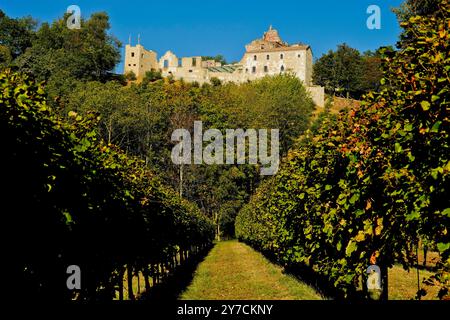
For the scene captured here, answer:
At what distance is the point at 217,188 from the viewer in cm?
7269

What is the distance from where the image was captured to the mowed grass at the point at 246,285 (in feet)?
54.0

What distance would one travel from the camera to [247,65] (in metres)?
140

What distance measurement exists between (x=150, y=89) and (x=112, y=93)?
30657 mm

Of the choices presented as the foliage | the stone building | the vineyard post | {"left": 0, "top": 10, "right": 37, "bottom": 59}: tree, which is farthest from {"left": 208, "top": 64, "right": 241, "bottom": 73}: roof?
the vineyard post

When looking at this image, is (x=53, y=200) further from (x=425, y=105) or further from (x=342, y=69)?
(x=342, y=69)

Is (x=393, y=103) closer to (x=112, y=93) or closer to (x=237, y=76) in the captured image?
(x=112, y=93)

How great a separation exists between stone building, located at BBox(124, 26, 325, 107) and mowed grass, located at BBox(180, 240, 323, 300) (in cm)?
10335

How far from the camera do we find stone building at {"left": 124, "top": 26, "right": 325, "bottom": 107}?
134m

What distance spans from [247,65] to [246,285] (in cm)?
12449

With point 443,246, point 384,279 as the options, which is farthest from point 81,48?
point 443,246

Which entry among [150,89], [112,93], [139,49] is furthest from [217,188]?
[139,49]

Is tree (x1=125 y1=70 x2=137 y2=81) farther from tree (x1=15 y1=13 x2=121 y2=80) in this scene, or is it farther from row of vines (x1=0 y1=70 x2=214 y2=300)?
row of vines (x1=0 y1=70 x2=214 y2=300)

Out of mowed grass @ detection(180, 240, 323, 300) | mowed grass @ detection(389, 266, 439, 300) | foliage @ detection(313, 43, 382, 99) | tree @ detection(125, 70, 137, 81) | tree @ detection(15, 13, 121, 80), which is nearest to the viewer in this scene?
mowed grass @ detection(389, 266, 439, 300)

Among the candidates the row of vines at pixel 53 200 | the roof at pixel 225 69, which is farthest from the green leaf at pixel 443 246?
the roof at pixel 225 69
